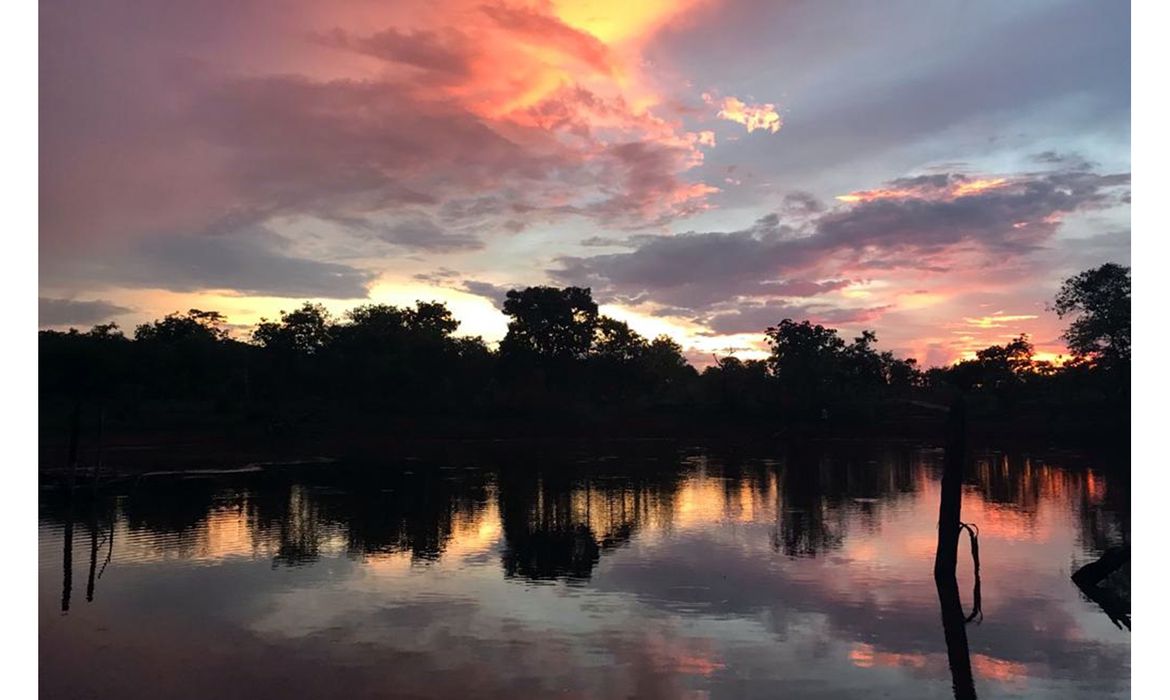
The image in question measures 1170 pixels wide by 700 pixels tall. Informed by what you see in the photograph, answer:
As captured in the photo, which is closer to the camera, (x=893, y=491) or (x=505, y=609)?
(x=505, y=609)

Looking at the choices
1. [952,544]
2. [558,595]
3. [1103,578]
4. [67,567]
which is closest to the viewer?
[952,544]

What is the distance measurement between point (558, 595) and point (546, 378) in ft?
183

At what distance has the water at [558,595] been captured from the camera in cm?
1017

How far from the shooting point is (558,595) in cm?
1434

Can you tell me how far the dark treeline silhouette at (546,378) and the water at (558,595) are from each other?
2282 centimetres

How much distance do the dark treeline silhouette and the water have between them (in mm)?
22821

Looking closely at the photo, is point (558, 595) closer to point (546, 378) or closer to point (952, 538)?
point (952, 538)

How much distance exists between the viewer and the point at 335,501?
85.0ft

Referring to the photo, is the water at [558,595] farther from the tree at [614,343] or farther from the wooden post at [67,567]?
the tree at [614,343]

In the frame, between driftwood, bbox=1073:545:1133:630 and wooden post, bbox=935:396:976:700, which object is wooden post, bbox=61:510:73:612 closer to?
wooden post, bbox=935:396:976:700

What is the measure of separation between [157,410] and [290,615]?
43.7m

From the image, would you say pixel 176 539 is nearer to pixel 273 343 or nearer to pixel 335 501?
pixel 335 501

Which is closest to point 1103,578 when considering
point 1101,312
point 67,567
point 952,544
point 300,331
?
point 952,544
